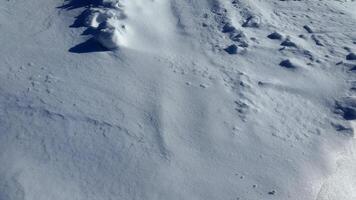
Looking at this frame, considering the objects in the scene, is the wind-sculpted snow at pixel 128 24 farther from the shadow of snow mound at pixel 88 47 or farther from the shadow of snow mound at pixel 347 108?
the shadow of snow mound at pixel 347 108

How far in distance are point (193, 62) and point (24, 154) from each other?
120cm

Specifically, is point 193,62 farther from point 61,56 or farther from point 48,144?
point 48,144

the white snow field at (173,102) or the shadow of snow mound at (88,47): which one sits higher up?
the shadow of snow mound at (88,47)

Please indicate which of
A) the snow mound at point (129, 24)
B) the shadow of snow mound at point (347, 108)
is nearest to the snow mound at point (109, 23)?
the snow mound at point (129, 24)

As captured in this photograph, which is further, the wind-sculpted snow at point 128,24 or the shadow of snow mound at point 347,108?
the wind-sculpted snow at point 128,24

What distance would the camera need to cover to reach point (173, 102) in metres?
2.66

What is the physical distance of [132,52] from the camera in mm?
2896

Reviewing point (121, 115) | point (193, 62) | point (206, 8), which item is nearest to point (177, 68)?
point (193, 62)

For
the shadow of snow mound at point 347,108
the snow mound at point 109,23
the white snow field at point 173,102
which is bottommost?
the shadow of snow mound at point 347,108

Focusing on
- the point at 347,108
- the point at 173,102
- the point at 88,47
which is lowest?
the point at 347,108

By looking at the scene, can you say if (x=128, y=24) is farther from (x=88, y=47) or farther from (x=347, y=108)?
(x=347, y=108)

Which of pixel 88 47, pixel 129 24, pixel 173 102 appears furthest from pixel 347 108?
pixel 88 47

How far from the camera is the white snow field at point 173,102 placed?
227cm

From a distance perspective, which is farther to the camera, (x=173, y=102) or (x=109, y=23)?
(x=109, y=23)
